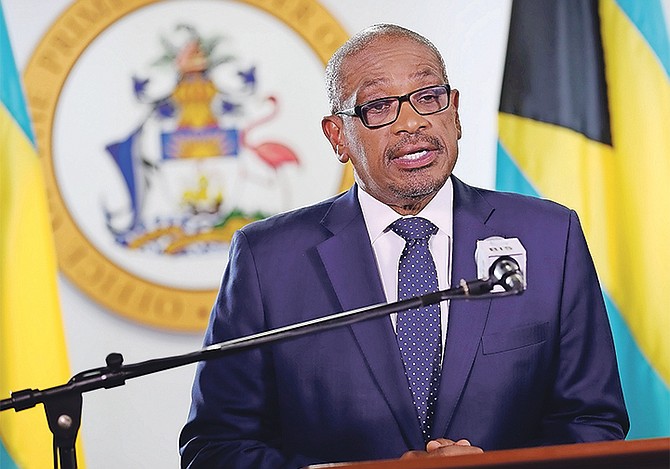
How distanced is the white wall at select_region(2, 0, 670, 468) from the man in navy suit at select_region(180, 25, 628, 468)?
3.57ft

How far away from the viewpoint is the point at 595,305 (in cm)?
221

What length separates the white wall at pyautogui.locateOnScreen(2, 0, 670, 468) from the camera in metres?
3.37

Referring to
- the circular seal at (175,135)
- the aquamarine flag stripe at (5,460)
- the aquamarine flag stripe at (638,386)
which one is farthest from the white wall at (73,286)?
the aquamarine flag stripe at (638,386)

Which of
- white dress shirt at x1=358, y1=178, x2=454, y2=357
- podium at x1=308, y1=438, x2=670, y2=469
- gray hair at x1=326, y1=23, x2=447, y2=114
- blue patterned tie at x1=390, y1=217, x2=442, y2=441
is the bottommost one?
podium at x1=308, y1=438, x2=670, y2=469

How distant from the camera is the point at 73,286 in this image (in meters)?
3.37

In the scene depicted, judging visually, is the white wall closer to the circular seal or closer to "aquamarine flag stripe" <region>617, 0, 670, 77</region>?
the circular seal

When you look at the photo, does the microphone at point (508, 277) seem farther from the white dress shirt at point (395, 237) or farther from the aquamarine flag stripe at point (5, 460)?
the aquamarine flag stripe at point (5, 460)

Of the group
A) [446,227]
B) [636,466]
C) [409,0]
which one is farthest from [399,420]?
[409,0]

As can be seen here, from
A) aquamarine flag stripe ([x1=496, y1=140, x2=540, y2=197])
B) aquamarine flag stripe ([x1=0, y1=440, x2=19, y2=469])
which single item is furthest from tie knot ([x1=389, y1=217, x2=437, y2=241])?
aquamarine flag stripe ([x1=0, y1=440, x2=19, y2=469])

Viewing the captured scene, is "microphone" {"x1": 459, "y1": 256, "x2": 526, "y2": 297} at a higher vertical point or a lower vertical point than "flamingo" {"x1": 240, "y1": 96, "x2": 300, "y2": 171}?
lower

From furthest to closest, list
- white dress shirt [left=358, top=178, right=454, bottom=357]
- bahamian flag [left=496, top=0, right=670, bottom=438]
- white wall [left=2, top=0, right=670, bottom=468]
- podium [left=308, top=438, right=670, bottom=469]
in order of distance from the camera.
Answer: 1. white wall [left=2, top=0, right=670, bottom=468]
2. bahamian flag [left=496, top=0, right=670, bottom=438]
3. white dress shirt [left=358, top=178, right=454, bottom=357]
4. podium [left=308, top=438, right=670, bottom=469]

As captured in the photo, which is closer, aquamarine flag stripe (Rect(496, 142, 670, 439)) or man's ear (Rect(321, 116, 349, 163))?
man's ear (Rect(321, 116, 349, 163))

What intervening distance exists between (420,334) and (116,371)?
78 cm

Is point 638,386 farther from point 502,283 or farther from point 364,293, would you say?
point 502,283
